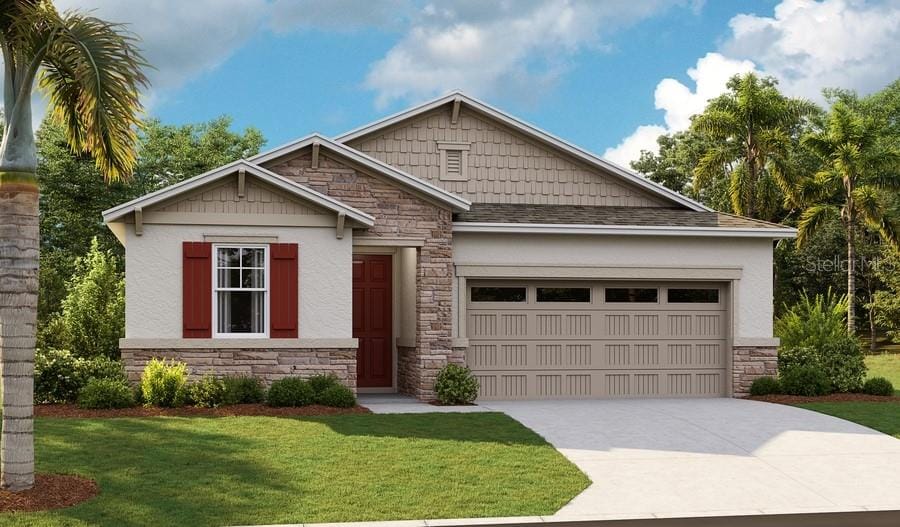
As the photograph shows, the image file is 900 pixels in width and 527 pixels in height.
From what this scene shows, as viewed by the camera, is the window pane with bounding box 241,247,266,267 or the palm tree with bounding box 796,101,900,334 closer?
the window pane with bounding box 241,247,266,267

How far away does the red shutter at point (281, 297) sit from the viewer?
53.8 feet

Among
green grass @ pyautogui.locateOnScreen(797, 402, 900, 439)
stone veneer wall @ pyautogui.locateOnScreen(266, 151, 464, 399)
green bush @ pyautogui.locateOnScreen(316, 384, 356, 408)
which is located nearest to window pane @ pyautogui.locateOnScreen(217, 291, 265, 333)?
green bush @ pyautogui.locateOnScreen(316, 384, 356, 408)

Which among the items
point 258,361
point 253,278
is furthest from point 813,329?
point 253,278

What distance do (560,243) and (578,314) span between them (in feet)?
4.69

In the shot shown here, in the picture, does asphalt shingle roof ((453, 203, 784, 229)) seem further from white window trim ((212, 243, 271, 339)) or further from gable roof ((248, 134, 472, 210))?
white window trim ((212, 243, 271, 339))

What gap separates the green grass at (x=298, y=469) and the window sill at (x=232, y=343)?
2029 mm

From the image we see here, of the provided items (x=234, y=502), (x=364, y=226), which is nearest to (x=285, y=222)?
(x=364, y=226)

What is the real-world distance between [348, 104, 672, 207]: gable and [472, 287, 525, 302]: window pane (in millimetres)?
2760

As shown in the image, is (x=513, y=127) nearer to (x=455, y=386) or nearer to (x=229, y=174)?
(x=455, y=386)

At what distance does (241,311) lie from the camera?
16484mm

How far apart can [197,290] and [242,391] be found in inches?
75.3

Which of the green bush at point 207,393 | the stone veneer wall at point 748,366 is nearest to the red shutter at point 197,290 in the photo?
the green bush at point 207,393

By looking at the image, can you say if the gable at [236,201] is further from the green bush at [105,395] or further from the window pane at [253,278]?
the green bush at [105,395]

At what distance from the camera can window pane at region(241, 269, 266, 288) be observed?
1648 centimetres
